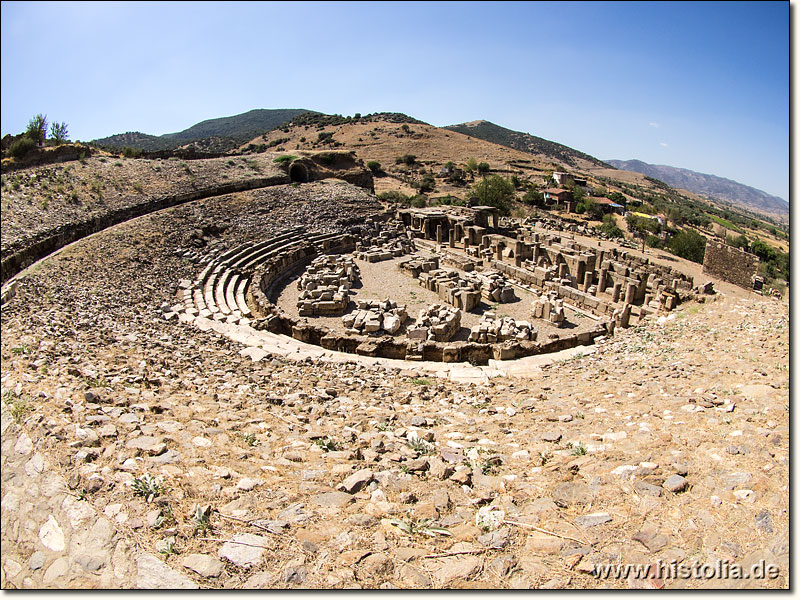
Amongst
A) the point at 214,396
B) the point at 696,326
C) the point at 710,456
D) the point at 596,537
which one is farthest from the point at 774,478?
the point at 696,326

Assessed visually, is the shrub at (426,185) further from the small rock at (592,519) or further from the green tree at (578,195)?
the small rock at (592,519)

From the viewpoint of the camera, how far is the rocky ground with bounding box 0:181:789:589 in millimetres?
3174

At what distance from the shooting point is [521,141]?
136m

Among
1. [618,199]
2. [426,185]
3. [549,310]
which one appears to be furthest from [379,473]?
[618,199]

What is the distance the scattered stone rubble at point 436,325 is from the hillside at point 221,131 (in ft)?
293

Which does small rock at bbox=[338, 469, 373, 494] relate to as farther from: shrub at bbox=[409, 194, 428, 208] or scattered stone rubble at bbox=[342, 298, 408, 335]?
shrub at bbox=[409, 194, 428, 208]

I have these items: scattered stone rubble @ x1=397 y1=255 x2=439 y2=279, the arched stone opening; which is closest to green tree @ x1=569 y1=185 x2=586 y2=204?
the arched stone opening

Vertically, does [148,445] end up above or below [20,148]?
below

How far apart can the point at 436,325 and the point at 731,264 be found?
17.2 meters

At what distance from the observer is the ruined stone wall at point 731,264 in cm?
2073

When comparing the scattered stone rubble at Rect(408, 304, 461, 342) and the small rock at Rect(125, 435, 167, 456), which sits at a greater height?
the small rock at Rect(125, 435, 167, 456)

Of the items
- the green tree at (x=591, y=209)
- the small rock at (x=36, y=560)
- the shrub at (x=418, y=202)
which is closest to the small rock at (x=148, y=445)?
the small rock at (x=36, y=560)

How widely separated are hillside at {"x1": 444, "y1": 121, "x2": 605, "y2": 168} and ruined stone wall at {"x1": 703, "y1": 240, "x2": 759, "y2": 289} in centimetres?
10564

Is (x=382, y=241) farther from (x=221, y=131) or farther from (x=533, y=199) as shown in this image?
(x=221, y=131)
